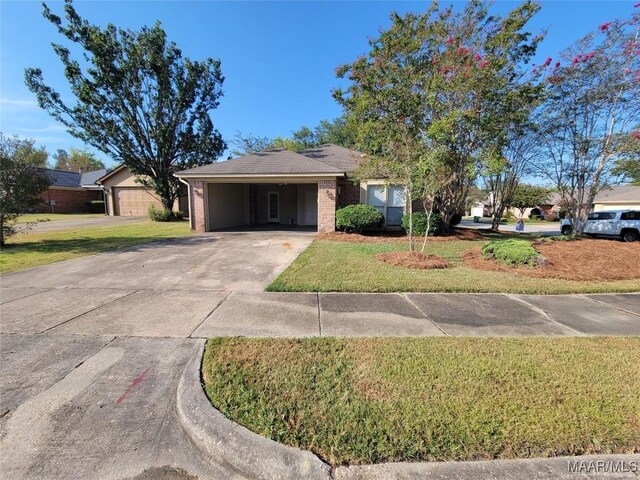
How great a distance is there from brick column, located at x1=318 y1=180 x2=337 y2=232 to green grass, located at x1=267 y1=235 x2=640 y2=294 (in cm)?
490

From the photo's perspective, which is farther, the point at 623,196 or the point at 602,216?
the point at 623,196

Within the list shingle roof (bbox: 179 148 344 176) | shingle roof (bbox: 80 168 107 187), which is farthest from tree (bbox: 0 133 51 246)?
shingle roof (bbox: 80 168 107 187)

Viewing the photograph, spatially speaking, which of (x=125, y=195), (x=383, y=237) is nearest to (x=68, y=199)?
(x=125, y=195)

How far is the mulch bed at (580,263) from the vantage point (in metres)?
6.50

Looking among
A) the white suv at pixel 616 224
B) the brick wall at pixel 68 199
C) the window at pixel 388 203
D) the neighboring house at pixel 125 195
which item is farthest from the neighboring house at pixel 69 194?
the white suv at pixel 616 224

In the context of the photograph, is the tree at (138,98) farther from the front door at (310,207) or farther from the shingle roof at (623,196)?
the shingle roof at (623,196)

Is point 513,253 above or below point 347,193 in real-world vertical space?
below

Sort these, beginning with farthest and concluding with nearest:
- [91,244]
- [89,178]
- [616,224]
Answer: [89,178]
[616,224]
[91,244]

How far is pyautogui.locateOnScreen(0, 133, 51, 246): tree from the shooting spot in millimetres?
8844

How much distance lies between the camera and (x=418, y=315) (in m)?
4.27

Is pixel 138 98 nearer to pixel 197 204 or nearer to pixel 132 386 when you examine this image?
pixel 197 204

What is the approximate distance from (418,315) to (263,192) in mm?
15725

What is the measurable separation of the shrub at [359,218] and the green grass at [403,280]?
4.34 metres

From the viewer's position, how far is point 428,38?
10383 millimetres
